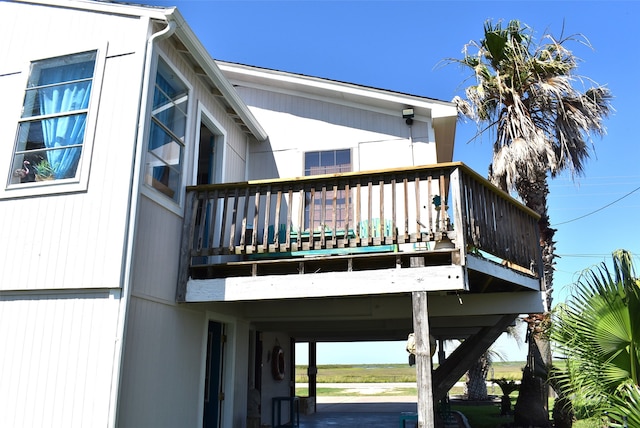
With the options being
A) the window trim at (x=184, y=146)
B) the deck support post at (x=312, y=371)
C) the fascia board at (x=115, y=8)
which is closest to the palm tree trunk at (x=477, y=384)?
the deck support post at (x=312, y=371)

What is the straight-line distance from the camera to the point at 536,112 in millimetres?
11234

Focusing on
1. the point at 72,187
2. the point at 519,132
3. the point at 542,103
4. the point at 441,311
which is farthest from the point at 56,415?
the point at 542,103

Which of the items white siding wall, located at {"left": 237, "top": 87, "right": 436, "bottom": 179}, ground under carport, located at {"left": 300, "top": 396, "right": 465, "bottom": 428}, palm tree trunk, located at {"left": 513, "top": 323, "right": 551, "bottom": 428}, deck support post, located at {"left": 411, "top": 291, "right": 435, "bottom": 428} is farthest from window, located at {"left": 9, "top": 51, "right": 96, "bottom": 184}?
palm tree trunk, located at {"left": 513, "top": 323, "right": 551, "bottom": 428}

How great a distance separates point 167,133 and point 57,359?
2859mm

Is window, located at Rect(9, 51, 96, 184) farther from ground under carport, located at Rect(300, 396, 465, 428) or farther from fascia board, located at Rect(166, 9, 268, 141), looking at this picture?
ground under carport, located at Rect(300, 396, 465, 428)

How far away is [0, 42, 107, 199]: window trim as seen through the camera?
5679mm

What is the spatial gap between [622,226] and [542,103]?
14145 millimetres

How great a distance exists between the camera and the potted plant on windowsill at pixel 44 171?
5.87 m

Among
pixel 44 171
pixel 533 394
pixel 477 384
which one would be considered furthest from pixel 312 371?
pixel 44 171

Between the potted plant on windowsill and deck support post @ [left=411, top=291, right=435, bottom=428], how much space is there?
172 inches

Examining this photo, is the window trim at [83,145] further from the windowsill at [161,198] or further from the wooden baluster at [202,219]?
the wooden baluster at [202,219]

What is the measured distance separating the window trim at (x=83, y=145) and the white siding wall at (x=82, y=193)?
0.06 ft

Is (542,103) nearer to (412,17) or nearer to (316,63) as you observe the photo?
(412,17)

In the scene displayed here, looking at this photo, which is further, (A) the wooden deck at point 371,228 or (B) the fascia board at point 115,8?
(B) the fascia board at point 115,8
